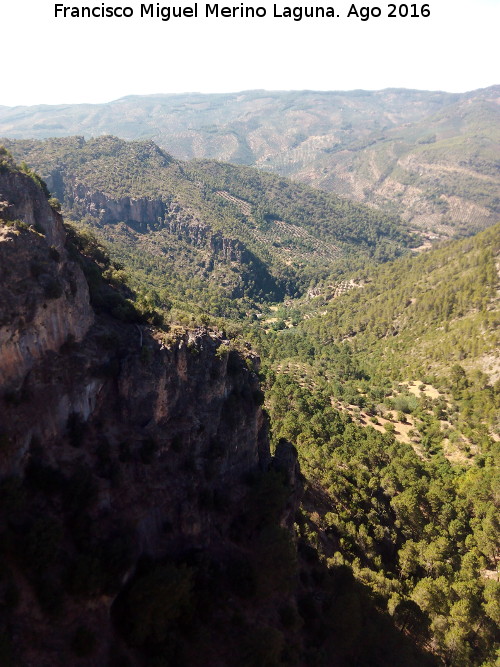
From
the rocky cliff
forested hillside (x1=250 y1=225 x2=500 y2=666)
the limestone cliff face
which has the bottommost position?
forested hillside (x1=250 y1=225 x2=500 y2=666)

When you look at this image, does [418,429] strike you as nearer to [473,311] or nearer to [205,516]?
[473,311]

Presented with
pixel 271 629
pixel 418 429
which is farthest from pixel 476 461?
pixel 271 629

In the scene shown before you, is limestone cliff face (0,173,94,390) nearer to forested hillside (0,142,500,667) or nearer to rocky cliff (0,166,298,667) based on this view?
rocky cliff (0,166,298,667)

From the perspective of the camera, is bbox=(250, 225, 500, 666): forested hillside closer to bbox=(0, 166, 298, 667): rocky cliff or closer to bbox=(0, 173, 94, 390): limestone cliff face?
bbox=(0, 166, 298, 667): rocky cliff

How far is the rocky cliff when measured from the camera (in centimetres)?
2889

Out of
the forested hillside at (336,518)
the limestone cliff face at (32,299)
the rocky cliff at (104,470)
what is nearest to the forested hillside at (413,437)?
the forested hillside at (336,518)

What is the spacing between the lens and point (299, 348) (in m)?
165

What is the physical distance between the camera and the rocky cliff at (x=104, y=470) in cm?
2889

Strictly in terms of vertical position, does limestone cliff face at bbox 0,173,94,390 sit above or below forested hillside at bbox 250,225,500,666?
above

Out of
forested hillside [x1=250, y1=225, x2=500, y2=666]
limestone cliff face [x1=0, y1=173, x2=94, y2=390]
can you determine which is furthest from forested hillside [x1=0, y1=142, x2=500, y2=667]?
limestone cliff face [x1=0, y1=173, x2=94, y2=390]

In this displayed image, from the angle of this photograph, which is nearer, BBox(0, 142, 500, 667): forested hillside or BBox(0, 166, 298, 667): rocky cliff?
BBox(0, 166, 298, 667): rocky cliff

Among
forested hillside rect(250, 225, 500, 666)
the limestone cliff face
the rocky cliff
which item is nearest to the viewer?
the rocky cliff

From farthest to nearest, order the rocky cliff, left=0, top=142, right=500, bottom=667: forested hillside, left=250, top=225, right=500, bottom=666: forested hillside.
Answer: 1. left=250, top=225, right=500, bottom=666: forested hillside
2. left=0, top=142, right=500, bottom=667: forested hillside
3. the rocky cliff

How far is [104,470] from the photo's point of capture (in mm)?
35656
